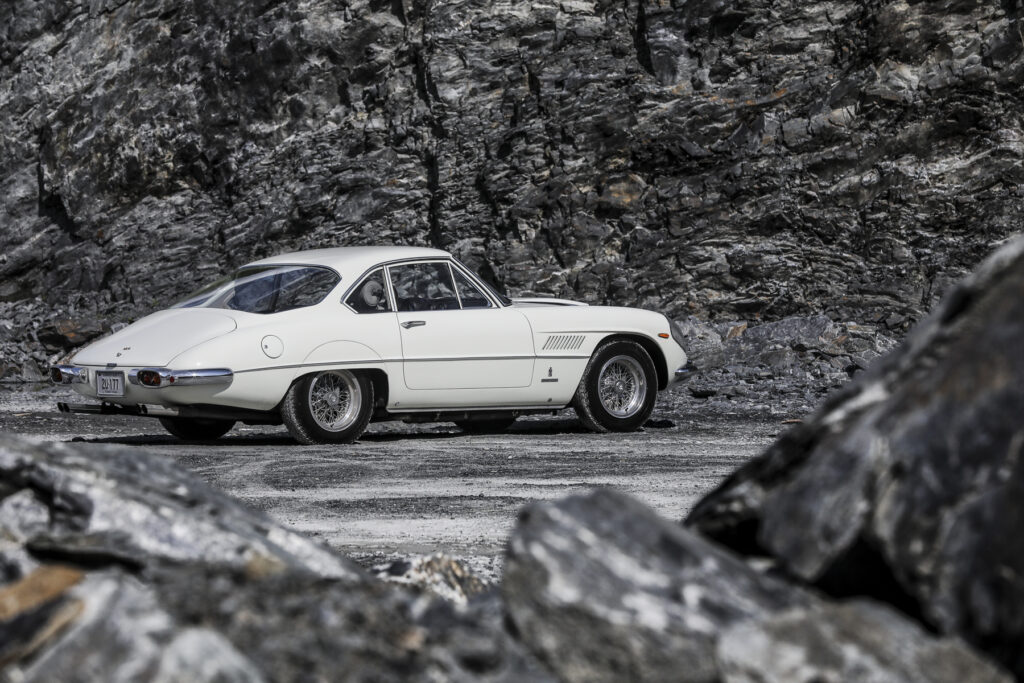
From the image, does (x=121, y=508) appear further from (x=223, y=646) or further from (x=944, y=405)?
(x=944, y=405)

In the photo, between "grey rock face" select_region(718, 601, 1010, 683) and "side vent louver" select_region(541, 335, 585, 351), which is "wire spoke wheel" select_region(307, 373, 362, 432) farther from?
"grey rock face" select_region(718, 601, 1010, 683)

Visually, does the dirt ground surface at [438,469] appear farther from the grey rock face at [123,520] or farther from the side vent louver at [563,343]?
the grey rock face at [123,520]

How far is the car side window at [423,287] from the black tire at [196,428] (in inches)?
70.2

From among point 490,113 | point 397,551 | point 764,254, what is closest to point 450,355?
point 397,551

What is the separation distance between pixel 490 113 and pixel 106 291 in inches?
Answer: 260

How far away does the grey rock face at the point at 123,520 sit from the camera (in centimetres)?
289

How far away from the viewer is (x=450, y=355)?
9.66 metres

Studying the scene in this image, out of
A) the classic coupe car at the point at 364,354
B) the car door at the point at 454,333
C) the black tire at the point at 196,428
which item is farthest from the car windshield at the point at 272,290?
the black tire at the point at 196,428

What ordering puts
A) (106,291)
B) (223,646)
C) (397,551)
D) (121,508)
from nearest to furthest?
(223,646) → (121,508) → (397,551) → (106,291)

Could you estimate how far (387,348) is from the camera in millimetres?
9328

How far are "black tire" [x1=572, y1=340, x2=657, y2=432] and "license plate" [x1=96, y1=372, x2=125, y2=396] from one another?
12.2 ft

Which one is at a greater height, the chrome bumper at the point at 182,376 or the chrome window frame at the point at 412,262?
the chrome window frame at the point at 412,262

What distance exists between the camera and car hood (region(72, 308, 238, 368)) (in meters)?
8.59

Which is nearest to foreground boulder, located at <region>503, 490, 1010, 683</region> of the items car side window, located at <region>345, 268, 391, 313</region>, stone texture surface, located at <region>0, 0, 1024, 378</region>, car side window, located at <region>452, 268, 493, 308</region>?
car side window, located at <region>345, 268, 391, 313</region>
